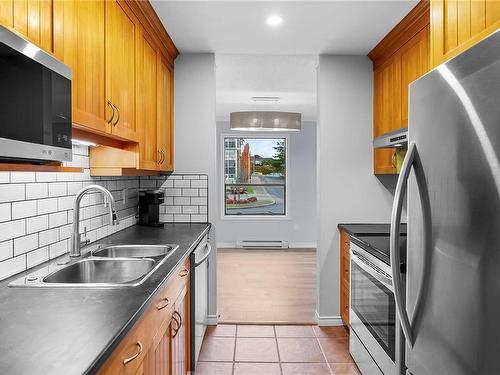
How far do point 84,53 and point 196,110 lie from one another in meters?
1.83

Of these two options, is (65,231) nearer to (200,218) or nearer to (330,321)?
(200,218)

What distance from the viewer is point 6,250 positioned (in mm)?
1603

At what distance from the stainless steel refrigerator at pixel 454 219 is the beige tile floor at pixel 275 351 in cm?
154

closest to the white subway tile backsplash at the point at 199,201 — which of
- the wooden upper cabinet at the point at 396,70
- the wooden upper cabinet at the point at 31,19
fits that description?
the wooden upper cabinet at the point at 396,70

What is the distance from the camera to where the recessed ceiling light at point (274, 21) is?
2.71 meters

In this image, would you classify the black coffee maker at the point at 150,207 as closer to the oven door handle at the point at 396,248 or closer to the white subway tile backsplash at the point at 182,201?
the white subway tile backsplash at the point at 182,201

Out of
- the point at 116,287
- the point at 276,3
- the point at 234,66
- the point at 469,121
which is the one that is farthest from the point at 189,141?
→ the point at 469,121

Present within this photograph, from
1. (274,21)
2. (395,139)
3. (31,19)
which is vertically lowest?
(395,139)

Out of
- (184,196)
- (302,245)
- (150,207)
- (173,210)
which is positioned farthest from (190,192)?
(302,245)

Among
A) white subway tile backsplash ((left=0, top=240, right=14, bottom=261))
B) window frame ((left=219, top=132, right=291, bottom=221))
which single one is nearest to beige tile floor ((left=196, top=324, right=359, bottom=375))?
white subway tile backsplash ((left=0, top=240, right=14, bottom=261))

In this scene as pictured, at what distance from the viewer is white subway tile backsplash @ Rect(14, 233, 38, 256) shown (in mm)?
1680

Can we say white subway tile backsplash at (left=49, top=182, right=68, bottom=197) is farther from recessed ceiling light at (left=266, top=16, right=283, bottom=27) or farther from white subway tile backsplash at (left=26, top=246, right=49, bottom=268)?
recessed ceiling light at (left=266, top=16, right=283, bottom=27)

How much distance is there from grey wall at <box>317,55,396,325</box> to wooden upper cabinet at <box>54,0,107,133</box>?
6.97 feet

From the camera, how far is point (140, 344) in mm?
1298
